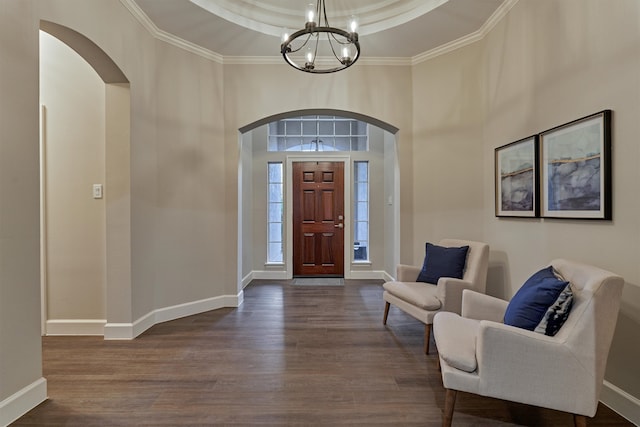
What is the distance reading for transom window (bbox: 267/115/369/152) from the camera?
5492mm

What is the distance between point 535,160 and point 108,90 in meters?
3.57

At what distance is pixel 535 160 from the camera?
2488 mm

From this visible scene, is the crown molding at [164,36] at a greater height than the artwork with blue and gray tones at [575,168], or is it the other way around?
the crown molding at [164,36]

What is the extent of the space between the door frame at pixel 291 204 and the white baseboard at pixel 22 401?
143 inches

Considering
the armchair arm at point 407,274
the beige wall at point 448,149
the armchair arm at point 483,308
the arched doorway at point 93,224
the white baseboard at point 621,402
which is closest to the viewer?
the white baseboard at point 621,402

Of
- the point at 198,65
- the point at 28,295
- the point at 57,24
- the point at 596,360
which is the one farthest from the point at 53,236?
the point at 596,360

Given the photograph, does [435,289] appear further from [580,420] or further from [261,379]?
[261,379]

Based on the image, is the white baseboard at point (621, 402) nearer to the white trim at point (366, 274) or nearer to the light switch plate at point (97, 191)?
the white trim at point (366, 274)

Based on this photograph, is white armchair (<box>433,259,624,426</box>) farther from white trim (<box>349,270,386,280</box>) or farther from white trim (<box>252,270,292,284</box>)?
white trim (<box>252,270,292,284</box>)

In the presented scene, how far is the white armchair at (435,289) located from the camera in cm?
259

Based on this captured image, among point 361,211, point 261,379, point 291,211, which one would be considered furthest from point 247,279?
point 261,379

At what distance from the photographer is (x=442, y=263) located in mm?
2982

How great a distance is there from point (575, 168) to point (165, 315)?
370 cm

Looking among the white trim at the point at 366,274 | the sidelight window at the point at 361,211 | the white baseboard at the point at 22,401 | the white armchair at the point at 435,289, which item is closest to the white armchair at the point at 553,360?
the white armchair at the point at 435,289
